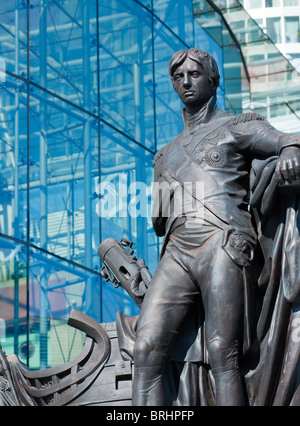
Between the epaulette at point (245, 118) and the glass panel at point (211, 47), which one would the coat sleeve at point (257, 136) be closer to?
the epaulette at point (245, 118)

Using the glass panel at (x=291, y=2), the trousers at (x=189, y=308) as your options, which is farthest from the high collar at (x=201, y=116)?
the glass panel at (x=291, y=2)

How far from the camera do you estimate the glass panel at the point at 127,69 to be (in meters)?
20.2

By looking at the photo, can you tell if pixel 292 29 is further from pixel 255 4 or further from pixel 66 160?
pixel 66 160

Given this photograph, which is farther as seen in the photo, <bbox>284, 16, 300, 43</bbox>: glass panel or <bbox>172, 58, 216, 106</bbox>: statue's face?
<bbox>284, 16, 300, 43</bbox>: glass panel

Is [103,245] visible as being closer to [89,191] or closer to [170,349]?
[170,349]

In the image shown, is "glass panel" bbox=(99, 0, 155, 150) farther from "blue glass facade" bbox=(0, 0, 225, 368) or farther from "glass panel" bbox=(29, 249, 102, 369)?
"glass panel" bbox=(29, 249, 102, 369)

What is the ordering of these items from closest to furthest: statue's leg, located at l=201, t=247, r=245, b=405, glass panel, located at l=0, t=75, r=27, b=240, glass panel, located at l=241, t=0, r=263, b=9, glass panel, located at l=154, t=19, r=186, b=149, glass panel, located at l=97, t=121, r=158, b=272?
statue's leg, located at l=201, t=247, r=245, b=405
glass panel, located at l=0, t=75, r=27, b=240
glass panel, located at l=97, t=121, r=158, b=272
glass panel, located at l=154, t=19, r=186, b=149
glass panel, located at l=241, t=0, r=263, b=9

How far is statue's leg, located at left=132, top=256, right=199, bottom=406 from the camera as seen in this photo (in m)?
9.46

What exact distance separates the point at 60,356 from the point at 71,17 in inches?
216

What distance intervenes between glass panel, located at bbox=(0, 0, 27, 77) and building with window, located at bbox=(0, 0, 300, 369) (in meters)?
0.02

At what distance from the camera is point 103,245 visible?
10.9 metres

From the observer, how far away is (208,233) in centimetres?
972

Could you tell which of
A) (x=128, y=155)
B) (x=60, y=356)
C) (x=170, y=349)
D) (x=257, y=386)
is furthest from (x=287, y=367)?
(x=128, y=155)

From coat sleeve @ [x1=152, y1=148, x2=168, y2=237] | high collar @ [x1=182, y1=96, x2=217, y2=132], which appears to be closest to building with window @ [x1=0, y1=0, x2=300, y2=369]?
coat sleeve @ [x1=152, y1=148, x2=168, y2=237]
